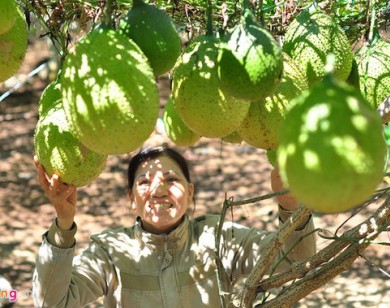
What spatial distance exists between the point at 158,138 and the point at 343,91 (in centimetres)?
737

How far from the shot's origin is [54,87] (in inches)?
64.6

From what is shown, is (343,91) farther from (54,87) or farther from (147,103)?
(54,87)

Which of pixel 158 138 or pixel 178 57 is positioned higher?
pixel 178 57

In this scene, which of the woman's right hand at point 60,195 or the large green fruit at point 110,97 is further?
the woman's right hand at point 60,195

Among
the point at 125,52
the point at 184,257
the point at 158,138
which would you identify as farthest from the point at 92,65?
the point at 158,138

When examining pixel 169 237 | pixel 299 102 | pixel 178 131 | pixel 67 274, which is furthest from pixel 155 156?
pixel 299 102

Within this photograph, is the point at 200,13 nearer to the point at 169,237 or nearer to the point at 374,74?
the point at 374,74

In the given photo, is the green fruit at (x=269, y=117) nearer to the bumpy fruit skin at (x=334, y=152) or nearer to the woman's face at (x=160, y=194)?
the bumpy fruit skin at (x=334, y=152)

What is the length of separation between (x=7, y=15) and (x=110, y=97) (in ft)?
0.95

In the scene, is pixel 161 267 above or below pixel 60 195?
below

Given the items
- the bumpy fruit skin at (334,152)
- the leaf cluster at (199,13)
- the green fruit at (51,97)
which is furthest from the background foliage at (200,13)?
the bumpy fruit skin at (334,152)

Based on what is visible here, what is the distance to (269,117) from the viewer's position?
1441 millimetres

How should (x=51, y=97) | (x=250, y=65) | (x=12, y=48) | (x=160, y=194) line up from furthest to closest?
(x=160, y=194), (x=51, y=97), (x=12, y=48), (x=250, y=65)

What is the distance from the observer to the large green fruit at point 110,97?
115 centimetres
